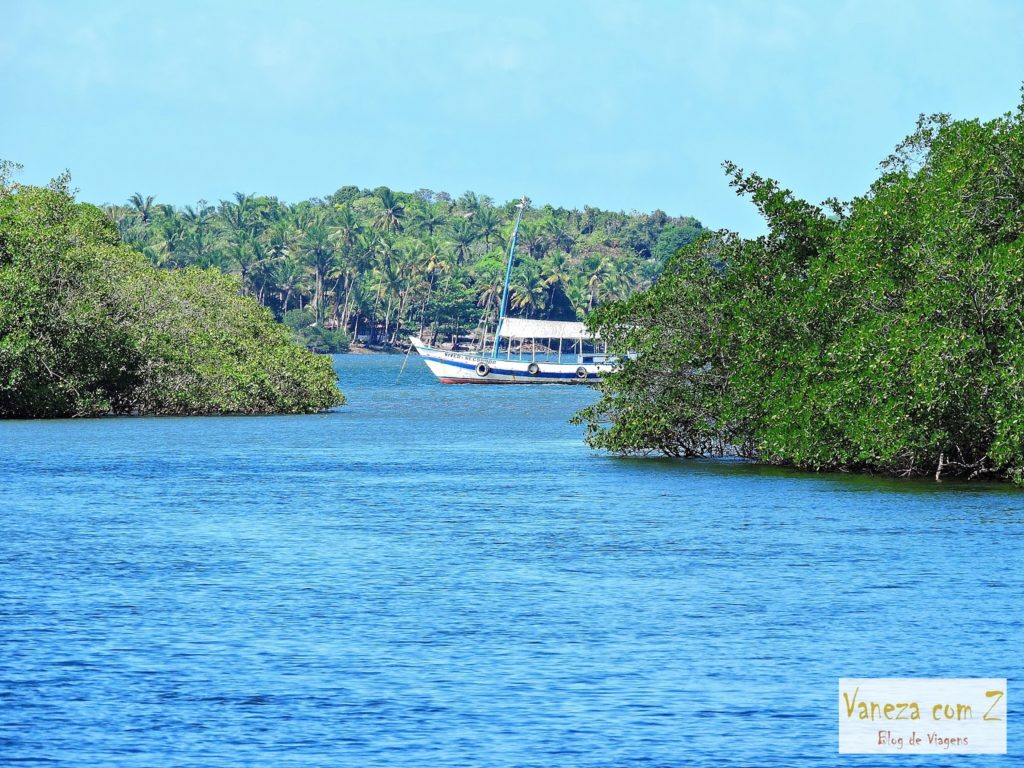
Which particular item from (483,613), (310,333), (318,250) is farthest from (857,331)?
(318,250)

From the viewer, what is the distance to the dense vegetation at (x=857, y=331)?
1366 inches

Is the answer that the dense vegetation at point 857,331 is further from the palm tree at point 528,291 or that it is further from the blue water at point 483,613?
the palm tree at point 528,291

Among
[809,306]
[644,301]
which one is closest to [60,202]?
[644,301]

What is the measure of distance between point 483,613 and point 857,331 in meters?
17.6

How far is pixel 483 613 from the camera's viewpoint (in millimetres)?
21969

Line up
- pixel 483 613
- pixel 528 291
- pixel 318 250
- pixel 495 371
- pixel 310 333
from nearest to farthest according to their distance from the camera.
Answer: pixel 483 613 < pixel 495 371 < pixel 528 291 < pixel 310 333 < pixel 318 250

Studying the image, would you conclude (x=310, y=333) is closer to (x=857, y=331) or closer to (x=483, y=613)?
(x=857, y=331)

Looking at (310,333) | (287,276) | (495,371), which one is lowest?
(495,371)

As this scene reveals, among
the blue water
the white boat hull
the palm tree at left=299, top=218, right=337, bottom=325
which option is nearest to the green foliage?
the palm tree at left=299, top=218, right=337, bottom=325

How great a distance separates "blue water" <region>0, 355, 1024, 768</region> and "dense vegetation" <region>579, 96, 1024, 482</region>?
1.49 metres

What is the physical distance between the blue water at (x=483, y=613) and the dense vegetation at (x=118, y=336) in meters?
19.8

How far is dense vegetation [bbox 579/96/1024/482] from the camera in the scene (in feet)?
114

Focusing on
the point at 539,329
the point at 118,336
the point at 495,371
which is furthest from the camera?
the point at 539,329

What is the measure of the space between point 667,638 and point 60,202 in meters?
54.8
